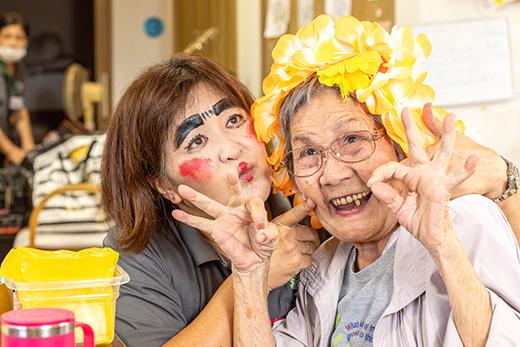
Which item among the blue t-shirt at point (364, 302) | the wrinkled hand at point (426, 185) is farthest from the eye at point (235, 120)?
the wrinkled hand at point (426, 185)

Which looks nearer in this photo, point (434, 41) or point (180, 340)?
point (180, 340)

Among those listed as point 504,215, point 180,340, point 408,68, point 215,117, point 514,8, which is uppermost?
point 514,8

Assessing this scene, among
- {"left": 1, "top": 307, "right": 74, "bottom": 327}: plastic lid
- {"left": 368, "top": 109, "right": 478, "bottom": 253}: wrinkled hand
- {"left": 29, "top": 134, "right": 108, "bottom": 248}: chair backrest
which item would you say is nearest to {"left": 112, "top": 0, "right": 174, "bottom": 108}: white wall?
{"left": 29, "top": 134, "right": 108, "bottom": 248}: chair backrest

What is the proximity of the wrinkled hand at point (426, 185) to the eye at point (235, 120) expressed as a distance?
70 cm

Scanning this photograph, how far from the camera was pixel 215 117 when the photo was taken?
175 centimetres

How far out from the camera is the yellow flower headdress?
140 centimetres

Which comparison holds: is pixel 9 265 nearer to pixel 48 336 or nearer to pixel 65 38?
pixel 48 336

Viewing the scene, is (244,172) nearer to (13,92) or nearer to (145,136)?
(145,136)

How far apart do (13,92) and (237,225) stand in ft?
20.3

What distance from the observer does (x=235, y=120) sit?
70.1 inches

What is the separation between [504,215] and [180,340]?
0.79 m

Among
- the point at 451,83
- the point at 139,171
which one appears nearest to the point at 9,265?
the point at 139,171

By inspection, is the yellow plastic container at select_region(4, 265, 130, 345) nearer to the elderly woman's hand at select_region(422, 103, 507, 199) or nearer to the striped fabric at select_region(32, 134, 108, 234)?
the elderly woman's hand at select_region(422, 103, 507, 199)

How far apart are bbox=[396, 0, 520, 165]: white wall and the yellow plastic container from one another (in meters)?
2.07
